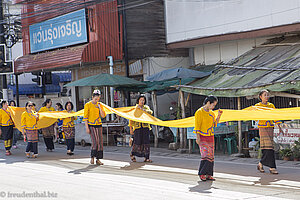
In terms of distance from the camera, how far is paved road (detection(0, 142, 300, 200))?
8.62 meters

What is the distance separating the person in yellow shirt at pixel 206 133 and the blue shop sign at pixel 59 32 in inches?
494

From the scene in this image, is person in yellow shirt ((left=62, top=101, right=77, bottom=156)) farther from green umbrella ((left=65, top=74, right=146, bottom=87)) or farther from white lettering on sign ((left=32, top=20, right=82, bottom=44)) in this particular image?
white lettering on sign ((left=32, top=20, right=82, bottom=44))

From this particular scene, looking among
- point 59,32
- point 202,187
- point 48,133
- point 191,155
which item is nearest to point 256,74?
point 191,155

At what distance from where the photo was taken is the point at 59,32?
23.5 m

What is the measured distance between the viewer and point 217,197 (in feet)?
27.1

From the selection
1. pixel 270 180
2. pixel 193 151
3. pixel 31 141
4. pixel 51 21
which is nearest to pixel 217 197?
pixel 270 180

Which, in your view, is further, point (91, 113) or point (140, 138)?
point (140, 138)

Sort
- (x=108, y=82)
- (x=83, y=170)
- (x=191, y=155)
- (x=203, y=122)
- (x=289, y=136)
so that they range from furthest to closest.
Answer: (x=108, y=82), (x=191, y=155), (x=289, y=136), (x=83, y=170), (x=203, y=122)

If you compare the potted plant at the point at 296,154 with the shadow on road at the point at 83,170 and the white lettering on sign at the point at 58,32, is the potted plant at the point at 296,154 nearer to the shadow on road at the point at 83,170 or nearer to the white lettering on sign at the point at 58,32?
the shadow on road at the point at 83,170

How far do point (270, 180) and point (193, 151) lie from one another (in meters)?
5.99

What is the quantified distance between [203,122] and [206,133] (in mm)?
261

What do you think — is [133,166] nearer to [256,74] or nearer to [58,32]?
[256,74]

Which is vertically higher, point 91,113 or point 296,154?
point 91,113

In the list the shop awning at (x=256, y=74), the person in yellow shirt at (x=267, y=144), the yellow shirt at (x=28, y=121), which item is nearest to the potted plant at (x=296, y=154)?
the shop awning at (x=256, y=74)
